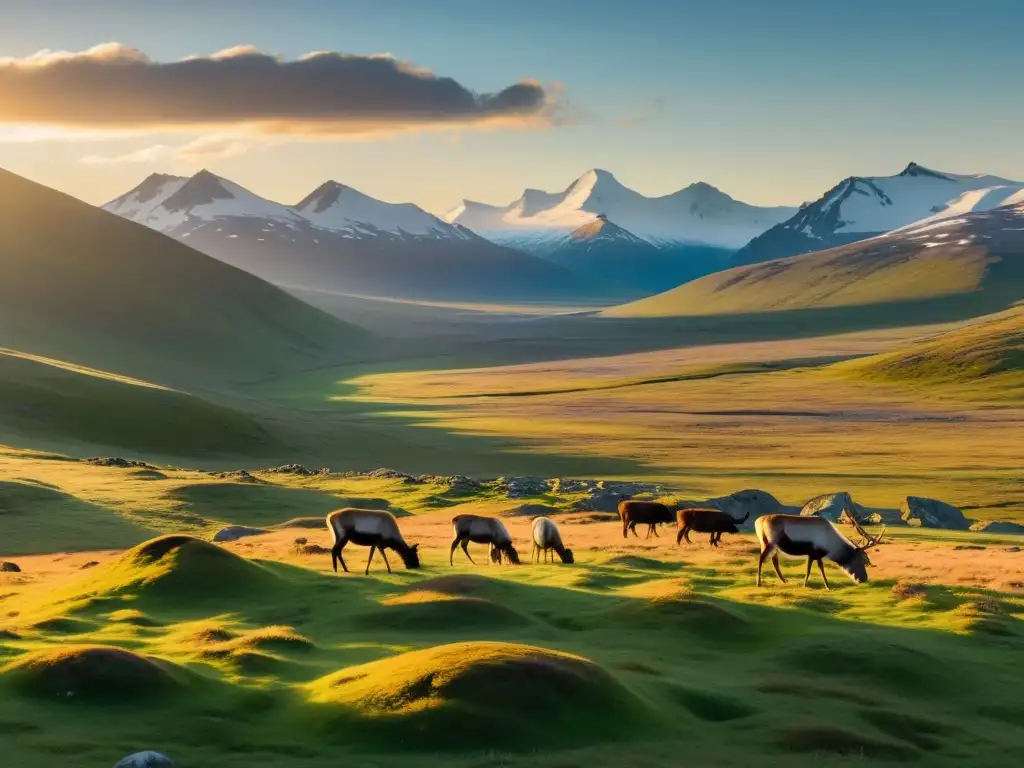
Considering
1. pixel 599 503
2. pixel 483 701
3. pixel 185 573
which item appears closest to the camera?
pixel 483 701

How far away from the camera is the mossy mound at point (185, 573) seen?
33.4 m

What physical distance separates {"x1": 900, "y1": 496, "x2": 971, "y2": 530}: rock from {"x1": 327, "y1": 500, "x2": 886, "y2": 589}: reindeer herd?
22.2m

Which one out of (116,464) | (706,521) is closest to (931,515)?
(706,521)

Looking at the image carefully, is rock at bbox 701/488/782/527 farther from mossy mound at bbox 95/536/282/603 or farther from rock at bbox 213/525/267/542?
mossy mound at bbox 95/536/282/603

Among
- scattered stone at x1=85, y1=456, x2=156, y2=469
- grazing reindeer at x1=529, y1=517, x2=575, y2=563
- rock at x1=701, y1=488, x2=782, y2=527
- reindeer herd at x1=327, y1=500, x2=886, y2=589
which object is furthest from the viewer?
scattered stone at x1=85, y1=456, x2=156, y2=469

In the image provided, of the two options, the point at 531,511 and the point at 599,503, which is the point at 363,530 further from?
the point at 599,503

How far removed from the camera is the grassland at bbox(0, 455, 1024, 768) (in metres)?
20.5

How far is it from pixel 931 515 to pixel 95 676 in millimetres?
54567

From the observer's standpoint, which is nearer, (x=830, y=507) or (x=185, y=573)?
(x=185, y=573)

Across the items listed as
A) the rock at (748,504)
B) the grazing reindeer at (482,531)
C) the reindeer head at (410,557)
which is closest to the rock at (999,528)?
the rock at (748,504)

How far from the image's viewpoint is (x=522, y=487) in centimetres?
7862

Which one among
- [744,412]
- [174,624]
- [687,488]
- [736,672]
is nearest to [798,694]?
[736,672]

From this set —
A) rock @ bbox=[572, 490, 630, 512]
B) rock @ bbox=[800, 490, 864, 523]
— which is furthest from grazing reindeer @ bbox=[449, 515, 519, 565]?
rock @ bbox=[572, 490, 630, 512]

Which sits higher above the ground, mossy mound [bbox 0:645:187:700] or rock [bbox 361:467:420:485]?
rock [bbox 361:467:420:485]
